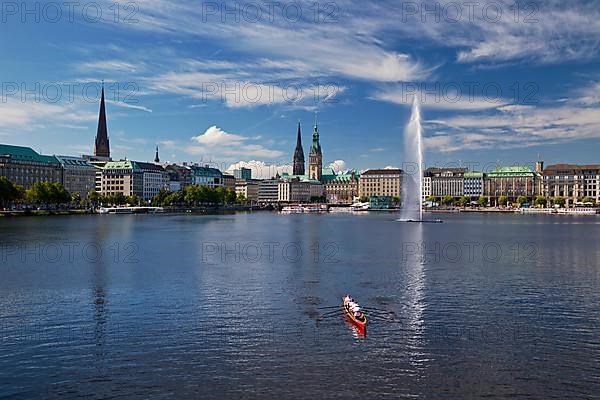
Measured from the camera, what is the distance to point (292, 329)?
24266 millimetres

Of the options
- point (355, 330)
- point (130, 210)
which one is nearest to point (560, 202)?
point (130, 210)

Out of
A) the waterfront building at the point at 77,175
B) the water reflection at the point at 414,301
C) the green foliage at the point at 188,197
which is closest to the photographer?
the water reflection at the point at 414,301

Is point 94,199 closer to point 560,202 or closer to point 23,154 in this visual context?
point 23,154

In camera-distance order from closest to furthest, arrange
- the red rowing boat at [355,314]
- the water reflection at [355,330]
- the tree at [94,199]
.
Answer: the water reflection at [355,330] → the red rowing boat at [355,314] → the tree at [94,199]

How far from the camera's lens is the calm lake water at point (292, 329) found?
1830 centimetres

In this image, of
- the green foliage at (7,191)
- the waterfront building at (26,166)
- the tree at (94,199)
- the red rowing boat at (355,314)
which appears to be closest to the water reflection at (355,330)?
the red rowing boat at (355,314)

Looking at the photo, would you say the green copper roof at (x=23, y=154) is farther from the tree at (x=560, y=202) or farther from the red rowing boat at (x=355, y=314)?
the tree at (x=560, y=202)

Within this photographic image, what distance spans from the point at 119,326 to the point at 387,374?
11.7m

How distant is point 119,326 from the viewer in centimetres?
2467

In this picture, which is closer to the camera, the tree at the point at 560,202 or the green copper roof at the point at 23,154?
the green copper roof at the point at 23,154

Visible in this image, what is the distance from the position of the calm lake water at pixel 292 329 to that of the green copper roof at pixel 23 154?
412 feet

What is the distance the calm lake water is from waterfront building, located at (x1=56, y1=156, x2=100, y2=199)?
148m

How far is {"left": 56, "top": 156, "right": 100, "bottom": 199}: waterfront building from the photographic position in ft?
607

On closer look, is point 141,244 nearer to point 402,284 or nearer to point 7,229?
point 7,229
